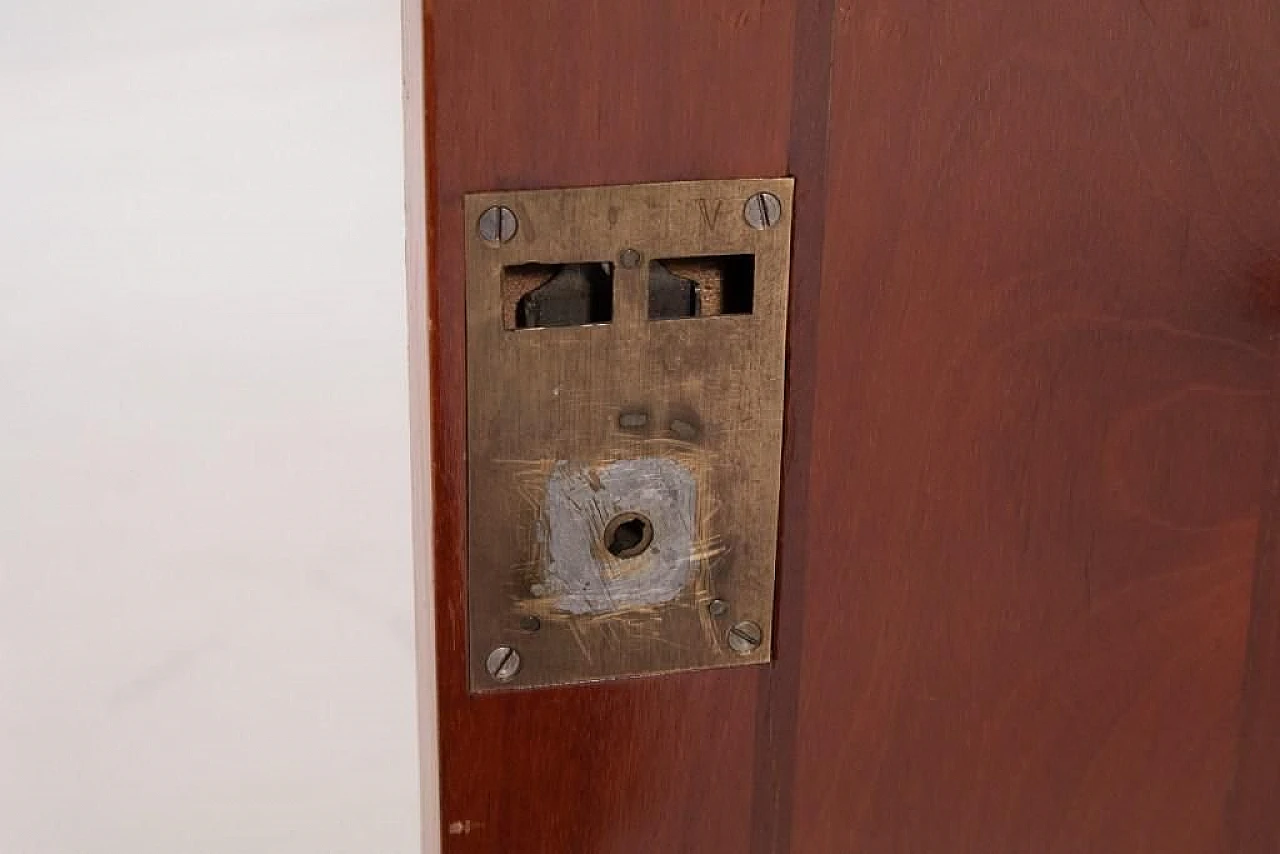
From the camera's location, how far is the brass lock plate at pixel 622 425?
54 centimetres

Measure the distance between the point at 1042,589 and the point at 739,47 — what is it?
217 millimetres

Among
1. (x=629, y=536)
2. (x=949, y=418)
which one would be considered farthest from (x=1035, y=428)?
(x=629, y=536)

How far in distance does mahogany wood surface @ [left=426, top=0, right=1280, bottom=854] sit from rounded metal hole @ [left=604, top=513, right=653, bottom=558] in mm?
46

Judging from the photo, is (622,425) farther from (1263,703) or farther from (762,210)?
(1263,703)

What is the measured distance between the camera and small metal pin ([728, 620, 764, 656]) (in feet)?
1.98

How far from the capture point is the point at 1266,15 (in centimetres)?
58

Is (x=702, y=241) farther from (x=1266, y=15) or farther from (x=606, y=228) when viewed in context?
(x=1266, y=15)

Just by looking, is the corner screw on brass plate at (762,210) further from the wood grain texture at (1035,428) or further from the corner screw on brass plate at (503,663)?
the corner screw on brass plate at (503,663)

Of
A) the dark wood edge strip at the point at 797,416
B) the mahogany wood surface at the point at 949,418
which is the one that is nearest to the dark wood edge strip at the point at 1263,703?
the mahogany wood surface at the point at 949,418

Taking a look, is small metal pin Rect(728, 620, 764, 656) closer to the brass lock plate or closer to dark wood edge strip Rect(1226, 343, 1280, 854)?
the brass lock plate

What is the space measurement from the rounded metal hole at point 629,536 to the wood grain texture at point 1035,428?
5 centimetres

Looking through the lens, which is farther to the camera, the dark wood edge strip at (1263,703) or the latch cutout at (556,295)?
the dark wood edge strip at (1263,703)

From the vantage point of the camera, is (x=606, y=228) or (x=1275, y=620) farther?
(x=1275, y=620)

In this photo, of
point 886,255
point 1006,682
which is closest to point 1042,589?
point 1006,682
